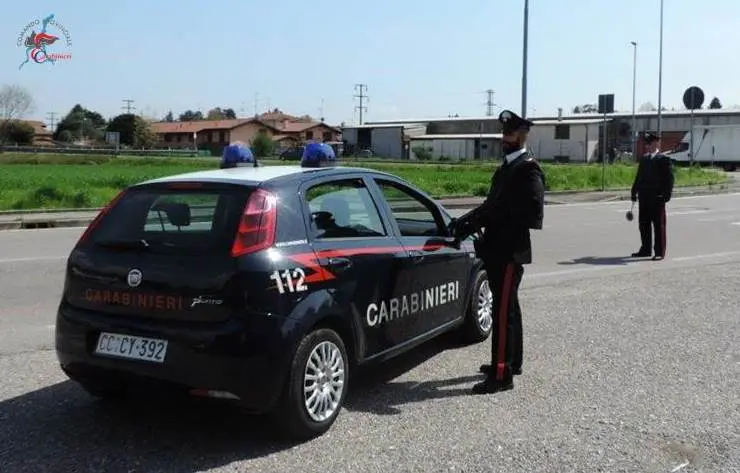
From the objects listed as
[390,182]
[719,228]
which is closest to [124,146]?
[719,228]

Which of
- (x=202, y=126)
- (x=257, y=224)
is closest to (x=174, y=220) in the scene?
(x=257, y=224)

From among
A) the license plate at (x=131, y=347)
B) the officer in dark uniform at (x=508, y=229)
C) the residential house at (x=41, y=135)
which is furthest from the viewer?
the residential house at (x=41, y=135)

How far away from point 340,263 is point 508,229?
129 centimetres

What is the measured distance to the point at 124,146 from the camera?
4082 inches

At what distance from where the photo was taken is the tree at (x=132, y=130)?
4158 inches

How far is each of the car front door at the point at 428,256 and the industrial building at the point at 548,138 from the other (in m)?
61.3

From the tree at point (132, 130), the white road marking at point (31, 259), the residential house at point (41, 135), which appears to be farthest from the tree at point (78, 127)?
the white road marking at point (31, 259)

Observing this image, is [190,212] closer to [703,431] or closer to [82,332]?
[82,332]

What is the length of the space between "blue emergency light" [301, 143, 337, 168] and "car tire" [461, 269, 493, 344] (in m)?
1.53


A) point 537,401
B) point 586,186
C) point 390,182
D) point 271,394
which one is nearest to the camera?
point 271,394

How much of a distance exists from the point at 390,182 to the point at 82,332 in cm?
234

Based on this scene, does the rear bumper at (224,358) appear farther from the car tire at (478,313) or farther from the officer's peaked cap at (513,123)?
the car tire at (478,313)

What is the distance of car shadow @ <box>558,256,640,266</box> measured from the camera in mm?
11781

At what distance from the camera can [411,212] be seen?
5902 mm
